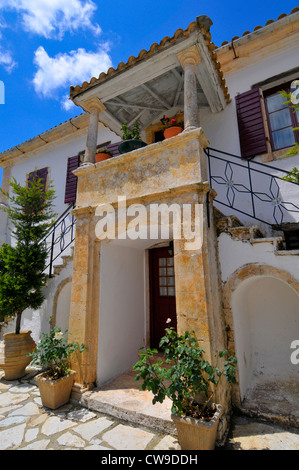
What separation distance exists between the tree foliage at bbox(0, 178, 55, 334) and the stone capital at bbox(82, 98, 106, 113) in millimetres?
2026

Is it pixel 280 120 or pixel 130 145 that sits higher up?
pixel 280 120

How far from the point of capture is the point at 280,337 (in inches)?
164

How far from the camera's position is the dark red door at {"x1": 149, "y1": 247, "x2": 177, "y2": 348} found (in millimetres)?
5762

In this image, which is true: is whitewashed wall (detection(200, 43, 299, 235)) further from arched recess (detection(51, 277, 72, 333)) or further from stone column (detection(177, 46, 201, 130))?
arched recess (detection(51, 277, 72, 333))

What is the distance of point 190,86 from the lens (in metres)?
4.03

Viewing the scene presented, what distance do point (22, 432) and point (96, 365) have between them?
1.28 metres

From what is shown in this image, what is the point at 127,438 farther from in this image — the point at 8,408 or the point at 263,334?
the point at 263,334

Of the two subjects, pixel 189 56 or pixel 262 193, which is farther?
pixel 262 193

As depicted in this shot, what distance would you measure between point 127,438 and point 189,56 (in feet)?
18.9

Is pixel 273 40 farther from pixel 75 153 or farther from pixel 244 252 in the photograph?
pixel 75 153

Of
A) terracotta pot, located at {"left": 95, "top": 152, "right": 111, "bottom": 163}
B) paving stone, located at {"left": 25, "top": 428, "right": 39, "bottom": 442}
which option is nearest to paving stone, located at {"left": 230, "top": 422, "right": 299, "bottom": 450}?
paving stone, located at {"left": 25, "top": 428, "right": 39, "bottom": 442}

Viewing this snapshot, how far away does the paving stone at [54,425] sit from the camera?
3.07 m

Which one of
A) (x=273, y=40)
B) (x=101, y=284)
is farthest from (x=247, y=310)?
(x=273, y=40)

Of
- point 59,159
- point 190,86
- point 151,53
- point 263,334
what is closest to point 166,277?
point 263,334
